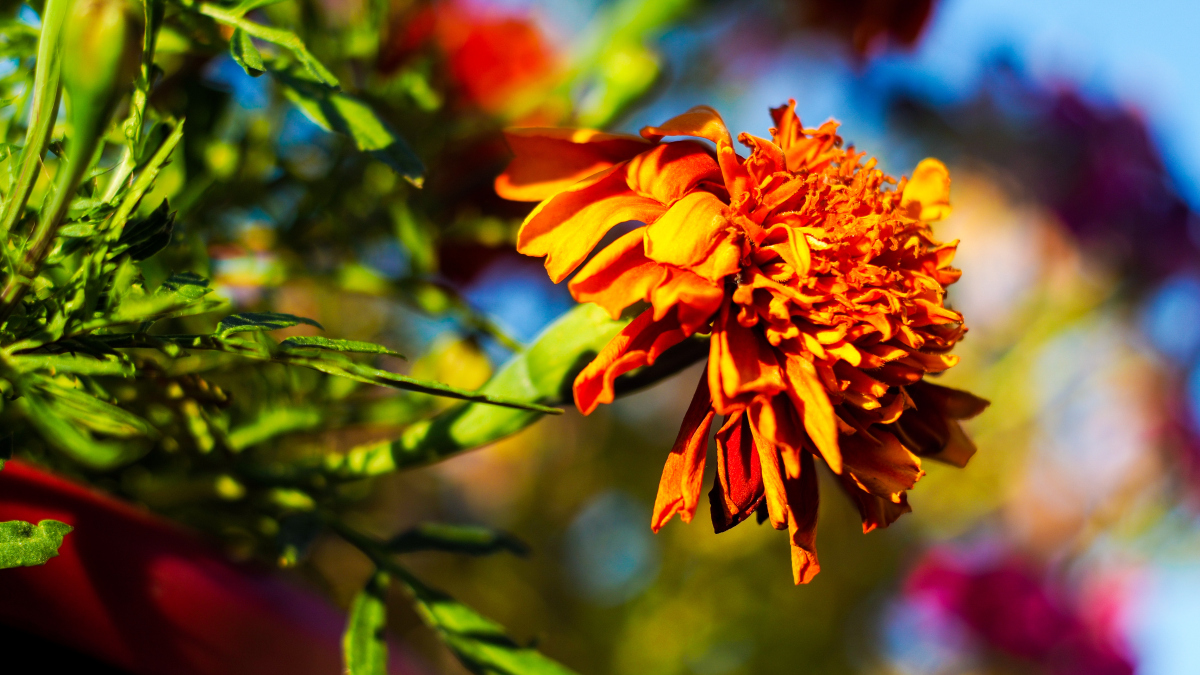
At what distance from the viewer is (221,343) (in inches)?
8.2

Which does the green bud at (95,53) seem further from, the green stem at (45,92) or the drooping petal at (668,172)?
the drooping petal at (668,172)

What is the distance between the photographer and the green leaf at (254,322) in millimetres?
203

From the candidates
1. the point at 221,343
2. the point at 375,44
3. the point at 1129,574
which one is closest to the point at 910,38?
the point at 375,44

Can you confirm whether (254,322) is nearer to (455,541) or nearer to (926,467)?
(455,541)

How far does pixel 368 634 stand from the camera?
28cm

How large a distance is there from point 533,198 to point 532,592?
0.74 metres

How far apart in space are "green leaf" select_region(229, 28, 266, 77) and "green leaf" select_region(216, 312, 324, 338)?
0.21 ft

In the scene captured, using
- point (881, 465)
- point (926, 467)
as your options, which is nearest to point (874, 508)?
point (881, 465)

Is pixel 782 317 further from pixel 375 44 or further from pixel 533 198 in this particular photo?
pixel 375 44

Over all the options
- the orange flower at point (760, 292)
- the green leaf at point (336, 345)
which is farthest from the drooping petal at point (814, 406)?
the green leaf at point (336, 345)

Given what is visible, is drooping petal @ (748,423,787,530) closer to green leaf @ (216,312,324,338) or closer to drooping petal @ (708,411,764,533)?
drooping petal @ (708,411,764,533)

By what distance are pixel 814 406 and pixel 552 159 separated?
4.6 inches

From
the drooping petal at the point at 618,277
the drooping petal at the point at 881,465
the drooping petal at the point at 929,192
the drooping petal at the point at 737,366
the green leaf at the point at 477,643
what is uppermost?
the drooping petal at the point at 929,192

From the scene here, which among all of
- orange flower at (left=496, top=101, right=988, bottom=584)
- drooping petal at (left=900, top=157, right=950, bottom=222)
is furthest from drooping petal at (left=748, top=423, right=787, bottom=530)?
drooping petal at (left=900, top=157, right=950, bottom=222)
